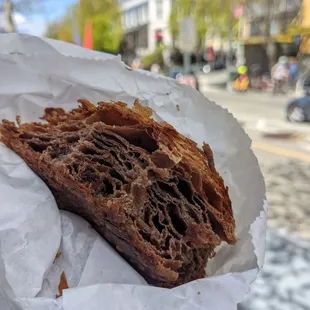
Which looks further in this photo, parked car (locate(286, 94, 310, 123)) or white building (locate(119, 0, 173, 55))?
white building (locate(119, 0, 173, 55))

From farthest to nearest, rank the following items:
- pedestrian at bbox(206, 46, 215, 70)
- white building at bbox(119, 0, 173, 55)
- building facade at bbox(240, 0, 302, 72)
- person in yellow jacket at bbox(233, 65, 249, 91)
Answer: white building at bbox(119, 0, 173, 55) < pedestrian at bbox(206, 46, 215, 70) < person in yellow jacket at bbox(233, 65, 249, 91) < building facade at bbox(240, 0, 302, 72)

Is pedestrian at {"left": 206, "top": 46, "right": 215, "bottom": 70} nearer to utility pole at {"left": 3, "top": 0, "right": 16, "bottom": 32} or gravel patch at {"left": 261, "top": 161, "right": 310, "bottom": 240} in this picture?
utility pole at {"left": 3, "top": 0, "right": 16, "bottom": 32}

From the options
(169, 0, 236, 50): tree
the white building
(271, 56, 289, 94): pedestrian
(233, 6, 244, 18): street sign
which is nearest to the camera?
(271, 56, 289, 94): pedestrian

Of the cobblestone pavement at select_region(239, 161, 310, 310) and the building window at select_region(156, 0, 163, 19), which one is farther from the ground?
the cobblestone pavement at select_region(239, 161, 310, 310)

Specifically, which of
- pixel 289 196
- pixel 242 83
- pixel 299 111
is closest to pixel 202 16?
pixel 242 83

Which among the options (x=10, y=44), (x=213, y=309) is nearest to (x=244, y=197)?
(x=213, y=309)

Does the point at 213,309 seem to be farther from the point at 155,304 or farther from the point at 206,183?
the point at 206,183

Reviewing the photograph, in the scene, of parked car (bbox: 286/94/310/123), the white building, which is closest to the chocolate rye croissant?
parked car (bbox: 286/94/310/123)

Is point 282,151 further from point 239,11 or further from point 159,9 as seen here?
point 159,9
